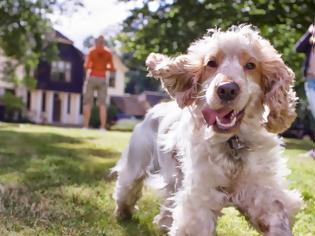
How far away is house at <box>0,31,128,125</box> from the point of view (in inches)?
2126

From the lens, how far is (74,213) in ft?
16.2

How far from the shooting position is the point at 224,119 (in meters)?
3.49

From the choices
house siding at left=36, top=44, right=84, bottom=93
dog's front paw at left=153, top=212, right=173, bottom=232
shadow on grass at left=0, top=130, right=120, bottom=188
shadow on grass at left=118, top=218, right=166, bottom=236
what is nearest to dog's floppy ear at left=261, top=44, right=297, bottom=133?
dog's front paw at left=153, top=212, right=173, bottom=232

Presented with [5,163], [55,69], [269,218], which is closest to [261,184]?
[269,218]

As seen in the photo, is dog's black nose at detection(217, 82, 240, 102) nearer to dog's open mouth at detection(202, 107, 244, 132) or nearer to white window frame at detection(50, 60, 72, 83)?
dog's open mouth at detection(202, 107, 244, 132)

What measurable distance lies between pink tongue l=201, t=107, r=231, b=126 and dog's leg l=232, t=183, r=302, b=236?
408 millimetres

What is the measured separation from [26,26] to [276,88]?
23.5 m

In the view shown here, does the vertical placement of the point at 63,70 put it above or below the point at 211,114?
above

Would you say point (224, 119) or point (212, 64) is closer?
point (224, 119)

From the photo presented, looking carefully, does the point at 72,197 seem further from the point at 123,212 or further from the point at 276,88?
the point at 276,88

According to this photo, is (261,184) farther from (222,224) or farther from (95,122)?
A: (95,122)

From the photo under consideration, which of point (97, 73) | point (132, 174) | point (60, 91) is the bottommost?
point (132, 174)

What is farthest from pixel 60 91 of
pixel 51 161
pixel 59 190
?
pixel 59 190

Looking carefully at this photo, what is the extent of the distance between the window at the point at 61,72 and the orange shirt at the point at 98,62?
4134 centimetres
